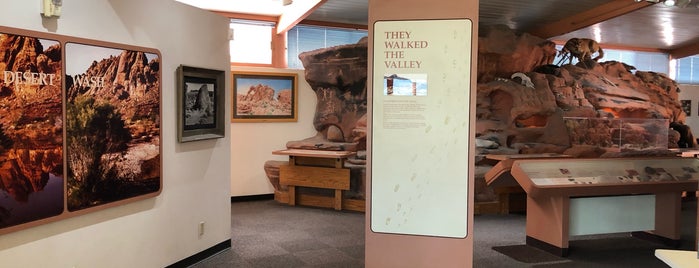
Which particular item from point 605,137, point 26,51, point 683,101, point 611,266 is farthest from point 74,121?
point 683,101

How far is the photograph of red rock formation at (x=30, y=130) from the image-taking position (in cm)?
288

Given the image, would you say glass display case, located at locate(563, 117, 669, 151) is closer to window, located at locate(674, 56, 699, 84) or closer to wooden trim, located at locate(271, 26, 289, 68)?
wooden trim, located at locate(271, 26, 289, 68)

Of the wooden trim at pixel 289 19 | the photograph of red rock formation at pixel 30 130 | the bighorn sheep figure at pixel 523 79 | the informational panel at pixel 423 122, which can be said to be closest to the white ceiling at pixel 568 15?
the wooden trim at pixel 289 19

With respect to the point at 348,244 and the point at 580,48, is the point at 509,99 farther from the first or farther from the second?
the point at 348,244

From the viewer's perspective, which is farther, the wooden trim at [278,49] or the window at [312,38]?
the window at [312,38]

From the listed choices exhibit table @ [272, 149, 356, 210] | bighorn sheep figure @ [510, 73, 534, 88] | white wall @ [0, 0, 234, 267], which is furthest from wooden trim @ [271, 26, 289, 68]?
bighorn sheep figure @ [510, 73, 534, 88]

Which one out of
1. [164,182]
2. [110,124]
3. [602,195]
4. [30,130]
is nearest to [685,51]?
[602,195]

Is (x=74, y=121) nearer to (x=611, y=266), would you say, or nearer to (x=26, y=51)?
(x=26, y=51)

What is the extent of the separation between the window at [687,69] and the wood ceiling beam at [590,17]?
5219 millimetres

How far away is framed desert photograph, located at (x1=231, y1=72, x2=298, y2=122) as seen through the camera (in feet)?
26.3

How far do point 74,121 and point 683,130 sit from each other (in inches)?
400

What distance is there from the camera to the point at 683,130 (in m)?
9.51

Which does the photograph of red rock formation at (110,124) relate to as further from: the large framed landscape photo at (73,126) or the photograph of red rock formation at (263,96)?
the photograph of red rock formation at (263,96)

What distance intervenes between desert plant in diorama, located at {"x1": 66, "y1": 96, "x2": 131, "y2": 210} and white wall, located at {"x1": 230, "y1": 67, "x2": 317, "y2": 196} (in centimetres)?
426
